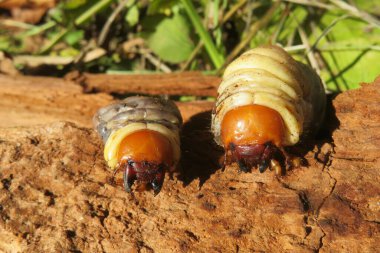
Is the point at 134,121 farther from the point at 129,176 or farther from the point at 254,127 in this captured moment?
the point at 254,127

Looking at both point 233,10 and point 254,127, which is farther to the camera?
point 233,10

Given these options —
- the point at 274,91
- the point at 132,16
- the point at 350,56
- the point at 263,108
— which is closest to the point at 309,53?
the point at 350,56

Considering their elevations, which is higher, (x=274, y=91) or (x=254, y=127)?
(x=274, y=91)

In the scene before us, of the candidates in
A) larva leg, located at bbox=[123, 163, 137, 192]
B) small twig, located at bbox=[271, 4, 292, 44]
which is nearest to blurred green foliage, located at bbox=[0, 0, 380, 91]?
small twig, located at bbox=[271, 4, 292, 44]

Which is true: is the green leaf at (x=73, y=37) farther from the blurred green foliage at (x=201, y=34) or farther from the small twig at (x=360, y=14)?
the small twig at (x=360, y=14)

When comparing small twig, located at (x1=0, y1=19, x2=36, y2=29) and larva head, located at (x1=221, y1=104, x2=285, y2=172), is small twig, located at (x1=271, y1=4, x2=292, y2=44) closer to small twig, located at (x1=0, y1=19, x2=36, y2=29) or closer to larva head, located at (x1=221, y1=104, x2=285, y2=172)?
larva head, located at (x1=221, y1=104, x2=285, y2=172)

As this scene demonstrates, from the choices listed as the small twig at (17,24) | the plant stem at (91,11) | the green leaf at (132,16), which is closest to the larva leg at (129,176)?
the plant stem at (91,11)

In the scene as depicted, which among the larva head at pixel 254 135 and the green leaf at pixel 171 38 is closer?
the larva head at pixel 254 135
